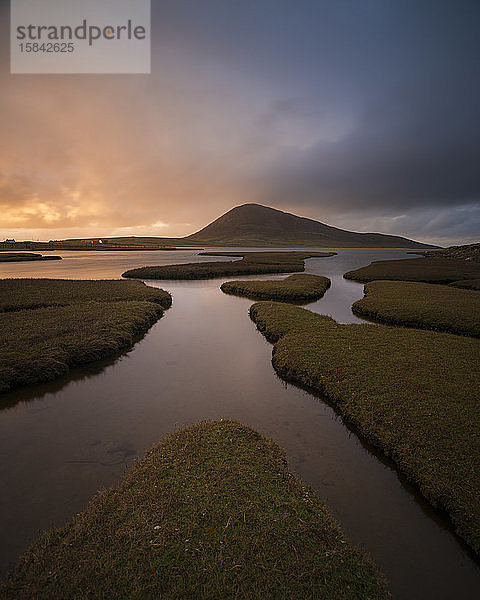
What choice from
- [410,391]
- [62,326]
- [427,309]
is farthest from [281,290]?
[410,391]

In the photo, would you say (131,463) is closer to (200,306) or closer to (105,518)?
(105,518)

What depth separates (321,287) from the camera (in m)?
52.0

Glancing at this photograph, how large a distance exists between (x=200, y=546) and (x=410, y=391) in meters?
11.6

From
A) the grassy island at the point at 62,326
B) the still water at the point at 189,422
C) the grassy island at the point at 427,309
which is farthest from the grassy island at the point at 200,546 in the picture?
the grassy island at the point at 427,309

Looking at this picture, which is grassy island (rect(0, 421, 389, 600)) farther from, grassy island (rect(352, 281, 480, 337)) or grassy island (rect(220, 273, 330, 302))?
grassy island (rect(220, 273, 330, 302))

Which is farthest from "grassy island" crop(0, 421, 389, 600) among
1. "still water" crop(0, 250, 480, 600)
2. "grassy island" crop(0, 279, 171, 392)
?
"grassy island" crop(0, 279, 171, 392)

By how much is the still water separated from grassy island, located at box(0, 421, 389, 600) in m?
1.33

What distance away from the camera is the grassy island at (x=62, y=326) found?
18016 mm

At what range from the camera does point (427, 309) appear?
3155 cm

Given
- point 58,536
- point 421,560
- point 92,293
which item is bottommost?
point 421,560

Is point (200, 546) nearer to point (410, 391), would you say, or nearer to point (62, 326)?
point (410, 391)

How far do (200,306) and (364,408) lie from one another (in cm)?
2924

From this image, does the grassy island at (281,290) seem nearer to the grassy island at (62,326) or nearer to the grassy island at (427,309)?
the grassy island at (427,309)

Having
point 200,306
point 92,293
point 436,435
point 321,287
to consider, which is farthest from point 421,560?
point 321,287
